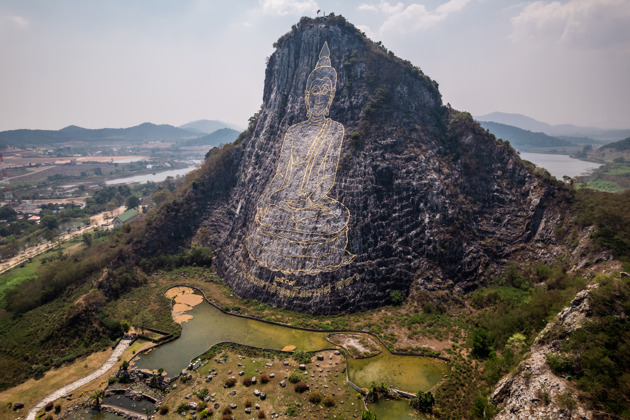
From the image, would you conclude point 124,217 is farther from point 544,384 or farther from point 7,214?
point 544,384

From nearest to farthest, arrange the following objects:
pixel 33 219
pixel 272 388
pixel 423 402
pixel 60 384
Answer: pixel 423 402, pixel 272 388, pixel 60 384, pixel 33 219

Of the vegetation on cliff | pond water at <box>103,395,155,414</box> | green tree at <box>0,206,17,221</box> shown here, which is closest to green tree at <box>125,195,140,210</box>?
green tree at <box>0,206,17,221</box>

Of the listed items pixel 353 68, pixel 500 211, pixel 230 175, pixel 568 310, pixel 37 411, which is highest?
pixel 353 68

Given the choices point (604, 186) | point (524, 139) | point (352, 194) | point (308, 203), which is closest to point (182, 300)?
point (308, 203)

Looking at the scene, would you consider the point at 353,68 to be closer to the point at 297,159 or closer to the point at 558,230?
the point at 297,159

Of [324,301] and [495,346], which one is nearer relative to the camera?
[495,346]

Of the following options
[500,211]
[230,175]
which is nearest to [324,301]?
[500,211]

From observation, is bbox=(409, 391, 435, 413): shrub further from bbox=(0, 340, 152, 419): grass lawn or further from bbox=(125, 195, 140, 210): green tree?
bbox=(125, 195, 140, 210): green tree
